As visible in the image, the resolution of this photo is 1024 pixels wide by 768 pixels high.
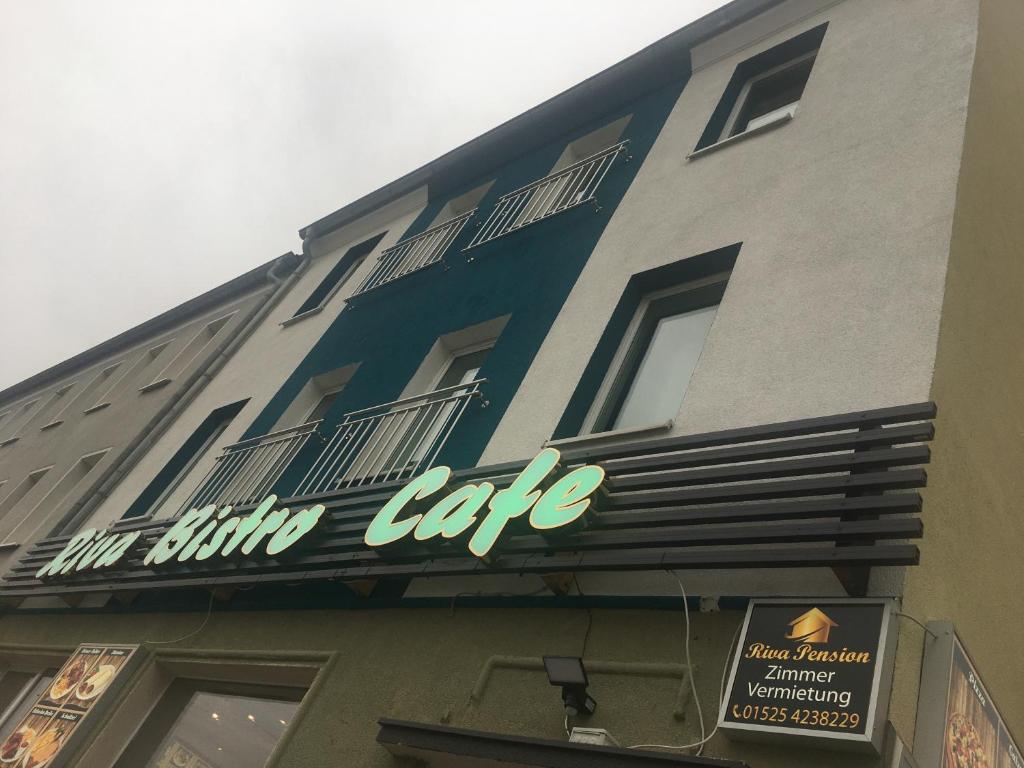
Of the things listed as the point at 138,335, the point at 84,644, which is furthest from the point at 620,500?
the point at 138,335

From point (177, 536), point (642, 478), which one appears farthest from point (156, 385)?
point (642, 478)

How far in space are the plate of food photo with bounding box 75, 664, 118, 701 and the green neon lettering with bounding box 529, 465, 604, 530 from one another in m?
5.26

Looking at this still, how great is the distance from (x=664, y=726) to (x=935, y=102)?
5.76 m

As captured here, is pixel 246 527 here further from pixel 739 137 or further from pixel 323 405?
pixel 739 137

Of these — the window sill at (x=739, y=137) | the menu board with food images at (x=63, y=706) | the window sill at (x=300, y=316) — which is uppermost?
the window sill at (x=739, y=137)

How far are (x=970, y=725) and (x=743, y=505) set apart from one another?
1470 mm

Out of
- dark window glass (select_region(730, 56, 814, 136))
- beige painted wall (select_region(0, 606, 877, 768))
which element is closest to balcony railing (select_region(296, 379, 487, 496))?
beige painted wall (select_region(0, 606, 877, 768))

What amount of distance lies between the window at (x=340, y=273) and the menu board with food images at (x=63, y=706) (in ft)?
23.8

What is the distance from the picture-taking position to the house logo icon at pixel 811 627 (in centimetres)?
342

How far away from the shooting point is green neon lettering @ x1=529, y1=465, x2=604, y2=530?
15.0 feet

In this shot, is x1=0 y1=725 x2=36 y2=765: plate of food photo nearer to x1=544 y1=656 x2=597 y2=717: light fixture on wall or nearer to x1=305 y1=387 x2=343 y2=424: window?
x1=305 y1=387 x2=343 y2=424: window

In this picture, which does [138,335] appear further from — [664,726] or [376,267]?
[664,726]

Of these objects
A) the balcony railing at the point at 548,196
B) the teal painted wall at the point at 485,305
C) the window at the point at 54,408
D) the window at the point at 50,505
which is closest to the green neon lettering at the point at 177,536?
the teal painted wall at the point at 485,305

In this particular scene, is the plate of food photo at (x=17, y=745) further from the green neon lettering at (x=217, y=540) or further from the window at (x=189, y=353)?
the window at (x=189, y=353)
